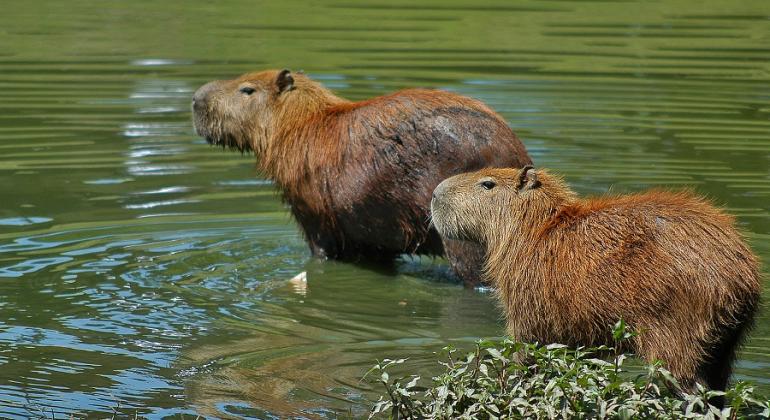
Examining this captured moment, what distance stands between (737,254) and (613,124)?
21.9ft

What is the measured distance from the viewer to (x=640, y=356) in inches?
207

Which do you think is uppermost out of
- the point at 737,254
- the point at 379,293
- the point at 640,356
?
the point at 737,254

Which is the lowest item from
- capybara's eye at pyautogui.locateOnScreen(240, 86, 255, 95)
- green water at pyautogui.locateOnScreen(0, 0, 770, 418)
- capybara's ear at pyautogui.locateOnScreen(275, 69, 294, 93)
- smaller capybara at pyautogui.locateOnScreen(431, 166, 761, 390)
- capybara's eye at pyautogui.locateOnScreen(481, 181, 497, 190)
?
green water at pyautogui.locateOnScreen(0, 0, 770, 418)

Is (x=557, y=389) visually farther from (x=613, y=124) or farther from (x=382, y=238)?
(x=613, y=124)

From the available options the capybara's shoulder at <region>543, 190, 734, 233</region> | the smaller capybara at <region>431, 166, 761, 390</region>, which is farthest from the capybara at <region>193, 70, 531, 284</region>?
the capybara's shoulder at <region>543, 190, 734, 233</region>

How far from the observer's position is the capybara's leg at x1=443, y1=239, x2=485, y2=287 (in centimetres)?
751

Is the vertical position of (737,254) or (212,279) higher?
(737,254)

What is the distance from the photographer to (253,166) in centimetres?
1089

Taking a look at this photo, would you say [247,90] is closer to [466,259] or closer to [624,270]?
[466,259]

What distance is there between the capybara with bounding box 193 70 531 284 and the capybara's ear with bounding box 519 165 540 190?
4.25 feet

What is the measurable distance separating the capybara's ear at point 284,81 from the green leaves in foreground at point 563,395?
137 inches

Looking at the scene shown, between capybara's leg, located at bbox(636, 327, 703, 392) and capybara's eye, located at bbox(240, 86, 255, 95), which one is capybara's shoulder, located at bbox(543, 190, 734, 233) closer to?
capybara's leg, located at bbox(636, 327, 703, 392)

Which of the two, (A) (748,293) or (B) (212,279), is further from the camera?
(B) (212,279)

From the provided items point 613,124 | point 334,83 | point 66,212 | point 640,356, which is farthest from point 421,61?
point 640,356
